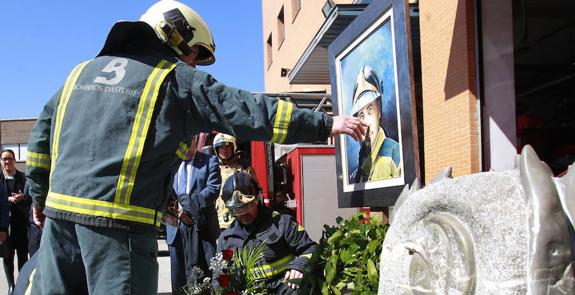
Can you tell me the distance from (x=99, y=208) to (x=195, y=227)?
282 centimetres

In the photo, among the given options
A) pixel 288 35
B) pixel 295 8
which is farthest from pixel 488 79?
pixel 288 35

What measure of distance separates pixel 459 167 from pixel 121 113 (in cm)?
499

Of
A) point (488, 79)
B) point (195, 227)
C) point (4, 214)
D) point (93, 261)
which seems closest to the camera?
point (93, 261)

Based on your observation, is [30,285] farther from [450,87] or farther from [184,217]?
[450,87]

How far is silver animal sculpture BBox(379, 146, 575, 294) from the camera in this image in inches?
49.6

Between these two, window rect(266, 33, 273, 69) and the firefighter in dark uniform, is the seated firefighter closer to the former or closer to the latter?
the firefighter in dark uniform

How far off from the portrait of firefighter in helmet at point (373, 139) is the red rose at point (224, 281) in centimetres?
106

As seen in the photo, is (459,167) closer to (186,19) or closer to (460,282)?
(186,19)

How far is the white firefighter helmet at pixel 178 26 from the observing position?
2.67m

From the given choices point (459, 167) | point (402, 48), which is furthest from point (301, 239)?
point (459, 167)

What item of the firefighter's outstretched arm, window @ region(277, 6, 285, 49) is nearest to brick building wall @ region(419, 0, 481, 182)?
the firefighter's outstretched arm

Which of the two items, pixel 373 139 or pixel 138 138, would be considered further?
pixel 373 139

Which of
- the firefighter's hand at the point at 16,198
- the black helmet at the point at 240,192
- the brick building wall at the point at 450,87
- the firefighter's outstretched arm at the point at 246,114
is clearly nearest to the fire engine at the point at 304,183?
the brick building wall at the point at 450,87

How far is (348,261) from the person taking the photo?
2.73 meters
